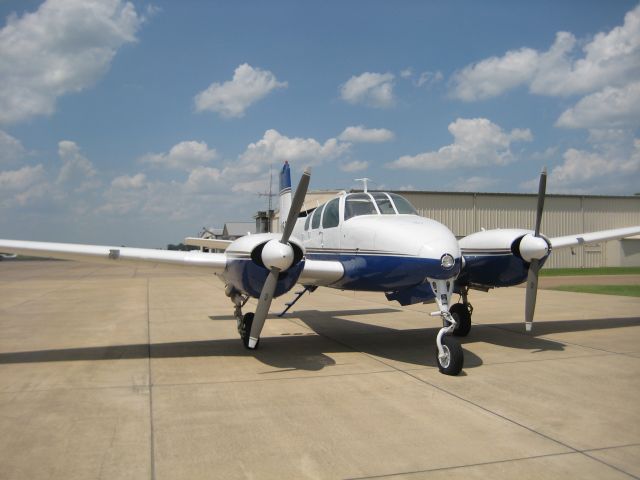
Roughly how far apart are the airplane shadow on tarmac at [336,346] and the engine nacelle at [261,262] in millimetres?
1246

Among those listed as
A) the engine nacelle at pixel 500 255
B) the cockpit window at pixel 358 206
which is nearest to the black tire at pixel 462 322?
the engine nacelle at pixel 500 255

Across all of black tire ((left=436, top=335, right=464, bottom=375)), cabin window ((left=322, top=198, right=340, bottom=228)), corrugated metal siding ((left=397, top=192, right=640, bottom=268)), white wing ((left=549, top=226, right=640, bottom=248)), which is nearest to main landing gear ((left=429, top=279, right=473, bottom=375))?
black tire ((left=436, top=335, right=464, bottom=375))

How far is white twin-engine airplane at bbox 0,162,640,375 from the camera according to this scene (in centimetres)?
783

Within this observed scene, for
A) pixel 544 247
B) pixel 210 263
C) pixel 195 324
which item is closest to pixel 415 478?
pixel 210 263

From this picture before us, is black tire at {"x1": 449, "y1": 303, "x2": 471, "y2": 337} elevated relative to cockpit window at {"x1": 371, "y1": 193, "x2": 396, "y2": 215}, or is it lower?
lower

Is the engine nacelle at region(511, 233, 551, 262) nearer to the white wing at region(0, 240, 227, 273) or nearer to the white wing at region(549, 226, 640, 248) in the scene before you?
the white wing at region(549, 226, 640, 248)

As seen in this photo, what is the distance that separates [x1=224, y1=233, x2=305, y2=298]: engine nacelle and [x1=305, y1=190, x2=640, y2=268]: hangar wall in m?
26.3

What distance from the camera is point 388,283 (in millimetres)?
8484

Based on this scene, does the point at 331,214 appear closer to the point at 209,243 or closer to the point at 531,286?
the point at 531,286

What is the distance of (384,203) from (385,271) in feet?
5.37

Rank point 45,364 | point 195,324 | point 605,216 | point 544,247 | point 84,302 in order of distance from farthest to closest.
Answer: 1. point 605,216
2. point 84,302
3. point 195,324
4. point 544,247
5. point 45,364

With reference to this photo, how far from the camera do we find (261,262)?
8.17 metres

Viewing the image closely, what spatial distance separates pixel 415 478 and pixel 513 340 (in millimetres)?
6898

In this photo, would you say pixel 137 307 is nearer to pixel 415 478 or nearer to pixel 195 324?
pixel 195 324
